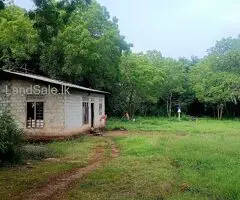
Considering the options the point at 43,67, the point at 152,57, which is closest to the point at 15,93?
the point at 43,67

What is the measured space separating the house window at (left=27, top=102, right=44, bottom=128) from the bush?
7.95 m

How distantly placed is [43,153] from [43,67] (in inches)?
803

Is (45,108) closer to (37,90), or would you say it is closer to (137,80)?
(37,90)

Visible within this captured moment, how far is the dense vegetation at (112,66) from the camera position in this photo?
1421 inches

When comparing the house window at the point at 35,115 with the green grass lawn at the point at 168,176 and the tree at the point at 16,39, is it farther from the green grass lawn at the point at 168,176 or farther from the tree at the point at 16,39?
the tree at the point at 16,39

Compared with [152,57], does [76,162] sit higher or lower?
lower

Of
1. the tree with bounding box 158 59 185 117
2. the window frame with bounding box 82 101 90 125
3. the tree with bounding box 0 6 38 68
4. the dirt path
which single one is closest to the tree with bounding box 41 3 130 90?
the tree with bounding box 0 6 38 68

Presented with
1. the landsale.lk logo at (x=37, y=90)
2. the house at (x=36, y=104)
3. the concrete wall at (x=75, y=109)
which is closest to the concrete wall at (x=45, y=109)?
the house at (x=36, y=104)

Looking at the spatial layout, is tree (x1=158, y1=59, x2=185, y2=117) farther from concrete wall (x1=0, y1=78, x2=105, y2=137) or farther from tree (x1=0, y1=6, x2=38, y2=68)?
concrete wall (x1=0, y1=78, x2=105, y2=137)

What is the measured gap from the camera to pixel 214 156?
53.7 ft

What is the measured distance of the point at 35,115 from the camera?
995 inches

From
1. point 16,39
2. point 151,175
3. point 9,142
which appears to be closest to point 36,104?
point 9,142

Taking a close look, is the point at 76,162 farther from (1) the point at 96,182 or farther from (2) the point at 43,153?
(1) the point at 96,182

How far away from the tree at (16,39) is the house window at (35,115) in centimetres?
1228
